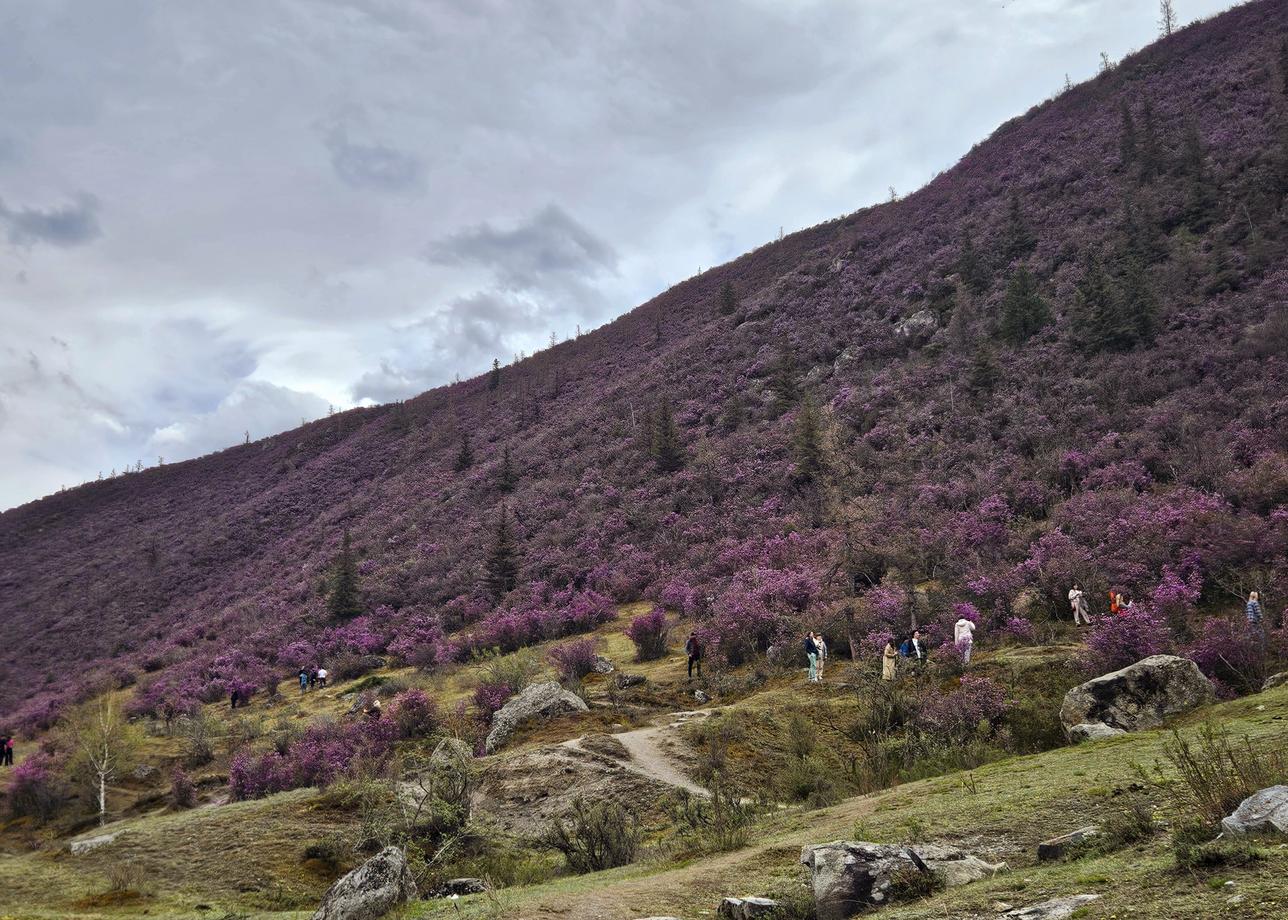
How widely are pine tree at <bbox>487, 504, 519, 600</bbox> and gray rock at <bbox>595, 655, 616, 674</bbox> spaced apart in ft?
41.1

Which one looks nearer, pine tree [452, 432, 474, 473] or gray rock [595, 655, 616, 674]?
gray rock [595, 655, 616, 674]

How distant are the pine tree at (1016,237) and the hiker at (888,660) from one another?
31825 mm

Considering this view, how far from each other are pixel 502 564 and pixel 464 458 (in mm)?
17682

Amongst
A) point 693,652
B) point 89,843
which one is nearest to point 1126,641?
point 693,652

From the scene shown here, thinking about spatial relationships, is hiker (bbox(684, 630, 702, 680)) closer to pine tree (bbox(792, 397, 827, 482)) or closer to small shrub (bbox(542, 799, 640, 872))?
small shrub (bbox(542, 799, 640, 872))

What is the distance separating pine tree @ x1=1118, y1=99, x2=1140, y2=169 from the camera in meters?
42.2

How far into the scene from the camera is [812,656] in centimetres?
1739

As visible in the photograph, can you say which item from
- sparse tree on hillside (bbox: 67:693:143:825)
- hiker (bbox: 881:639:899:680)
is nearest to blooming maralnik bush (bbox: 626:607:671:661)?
hiker (bbox: 881:639:899:680)

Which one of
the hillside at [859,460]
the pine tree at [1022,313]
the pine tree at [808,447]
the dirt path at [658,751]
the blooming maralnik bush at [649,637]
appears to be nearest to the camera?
the dirt path at [658,751]

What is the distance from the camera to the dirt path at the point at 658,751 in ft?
42.5

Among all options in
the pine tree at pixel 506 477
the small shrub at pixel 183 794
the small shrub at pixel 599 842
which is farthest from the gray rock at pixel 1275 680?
the pine tree at pixel 506 477

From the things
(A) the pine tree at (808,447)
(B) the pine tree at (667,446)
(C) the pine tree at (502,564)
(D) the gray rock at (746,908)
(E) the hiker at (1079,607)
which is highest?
(B) the pine tree at (667,446)

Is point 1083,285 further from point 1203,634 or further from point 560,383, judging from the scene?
point 560,383

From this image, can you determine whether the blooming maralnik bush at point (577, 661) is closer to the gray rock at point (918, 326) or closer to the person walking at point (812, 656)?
the person walking at point (812, 656)
